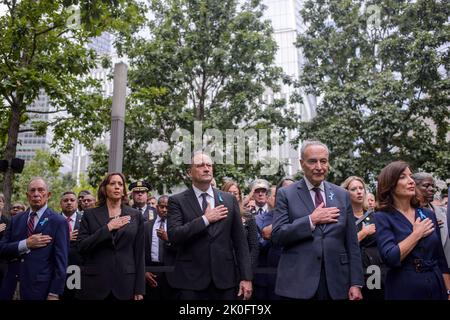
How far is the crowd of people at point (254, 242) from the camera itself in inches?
142

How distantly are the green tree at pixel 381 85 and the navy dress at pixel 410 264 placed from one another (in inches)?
428

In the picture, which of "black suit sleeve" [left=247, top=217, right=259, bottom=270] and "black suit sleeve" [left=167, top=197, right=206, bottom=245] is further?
"black suit sleeve" [left=247, top=217, right=259, bottom=270]

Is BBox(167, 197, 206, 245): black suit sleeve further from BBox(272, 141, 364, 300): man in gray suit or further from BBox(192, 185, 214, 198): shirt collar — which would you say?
BBox(272, 141, 364, 300): man in gray suit

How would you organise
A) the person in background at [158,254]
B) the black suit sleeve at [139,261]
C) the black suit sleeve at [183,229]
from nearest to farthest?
the black suit sleeve at [183,229]
the black suit sleeve at [139,261]
the person in background at [158,254]

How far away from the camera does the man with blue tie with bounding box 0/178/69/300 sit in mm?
4727

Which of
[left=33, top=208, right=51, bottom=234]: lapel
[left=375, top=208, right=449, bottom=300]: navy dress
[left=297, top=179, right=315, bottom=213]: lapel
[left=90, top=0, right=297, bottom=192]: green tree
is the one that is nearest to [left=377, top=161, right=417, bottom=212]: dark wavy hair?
[left=375, top=208, right=449, bottom=300]: navy dress

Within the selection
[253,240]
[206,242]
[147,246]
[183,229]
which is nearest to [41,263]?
[183,229]

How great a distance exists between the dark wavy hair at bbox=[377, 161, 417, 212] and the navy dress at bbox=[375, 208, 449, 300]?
105 mm

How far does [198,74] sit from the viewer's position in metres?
16.4

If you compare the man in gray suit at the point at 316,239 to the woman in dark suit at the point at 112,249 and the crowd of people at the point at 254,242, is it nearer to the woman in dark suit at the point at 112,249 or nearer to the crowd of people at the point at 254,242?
the crowd of people at the point at 254,242

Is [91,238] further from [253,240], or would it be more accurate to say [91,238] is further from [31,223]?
[253,240]

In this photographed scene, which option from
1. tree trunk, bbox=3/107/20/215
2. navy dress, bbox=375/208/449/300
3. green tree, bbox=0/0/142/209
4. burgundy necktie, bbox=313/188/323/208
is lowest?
navy dress, bbox=375/208/449/300

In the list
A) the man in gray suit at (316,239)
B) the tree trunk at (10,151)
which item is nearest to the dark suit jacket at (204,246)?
the man in gray suit at (316,239)
